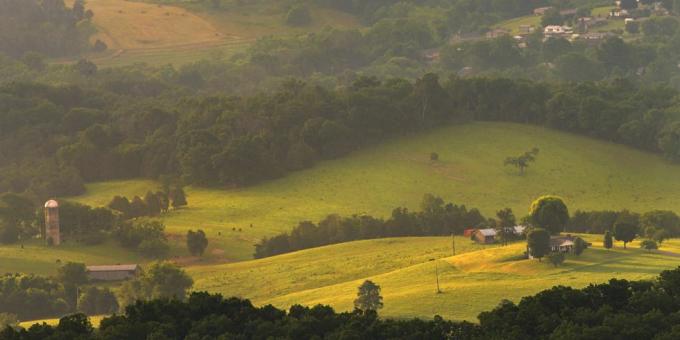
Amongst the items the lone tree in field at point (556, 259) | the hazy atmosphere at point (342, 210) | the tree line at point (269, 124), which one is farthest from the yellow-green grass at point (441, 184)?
the lone tree in field at point (556, 259)

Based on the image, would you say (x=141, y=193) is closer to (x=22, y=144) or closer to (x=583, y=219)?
(x=22, y=144)

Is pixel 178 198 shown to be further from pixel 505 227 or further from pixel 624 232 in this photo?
pixel 624 232

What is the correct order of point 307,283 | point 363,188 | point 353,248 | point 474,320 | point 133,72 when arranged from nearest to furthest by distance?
point 474,320 < point 307,283 < point 353,248 < point 363,188 < point 133,72

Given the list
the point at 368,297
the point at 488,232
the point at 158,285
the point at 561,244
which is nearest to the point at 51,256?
the point at 158,285

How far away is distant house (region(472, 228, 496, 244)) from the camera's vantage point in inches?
4092

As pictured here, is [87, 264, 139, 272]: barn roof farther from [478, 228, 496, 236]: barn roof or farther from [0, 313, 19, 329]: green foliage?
[478, 228, 496, 236]: barn roof

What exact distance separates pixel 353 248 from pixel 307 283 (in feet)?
33.3

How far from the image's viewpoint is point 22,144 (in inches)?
5674

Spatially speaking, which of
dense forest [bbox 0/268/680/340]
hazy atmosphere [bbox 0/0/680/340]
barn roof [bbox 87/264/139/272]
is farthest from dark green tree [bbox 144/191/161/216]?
dense forest [bbox 0/268/680/340]

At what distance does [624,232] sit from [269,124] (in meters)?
48.5

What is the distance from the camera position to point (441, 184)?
12950cm

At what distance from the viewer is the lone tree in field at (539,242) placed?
312ft

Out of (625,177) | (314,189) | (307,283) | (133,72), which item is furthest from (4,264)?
(133,72)

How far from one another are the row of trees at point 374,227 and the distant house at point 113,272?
36.9ft
